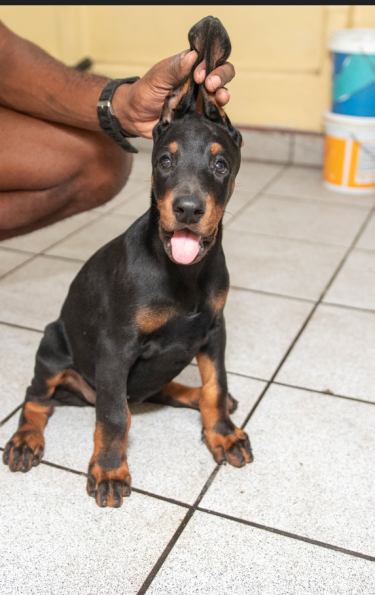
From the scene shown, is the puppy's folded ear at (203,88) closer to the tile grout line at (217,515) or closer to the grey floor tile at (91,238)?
the tile grout line at (217,515)

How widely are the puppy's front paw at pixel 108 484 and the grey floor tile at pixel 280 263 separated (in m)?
1.35

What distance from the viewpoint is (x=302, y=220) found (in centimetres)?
360

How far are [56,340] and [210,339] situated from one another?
0.47 meters

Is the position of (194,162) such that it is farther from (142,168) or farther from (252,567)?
(142,168)

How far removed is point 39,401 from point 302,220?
7.11 feet

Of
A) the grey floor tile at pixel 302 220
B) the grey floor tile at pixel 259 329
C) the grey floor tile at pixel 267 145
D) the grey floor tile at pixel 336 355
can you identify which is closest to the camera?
the grey floor tile at pixel 336 355

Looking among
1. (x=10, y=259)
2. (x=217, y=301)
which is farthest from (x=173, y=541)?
(x=10, y=259)

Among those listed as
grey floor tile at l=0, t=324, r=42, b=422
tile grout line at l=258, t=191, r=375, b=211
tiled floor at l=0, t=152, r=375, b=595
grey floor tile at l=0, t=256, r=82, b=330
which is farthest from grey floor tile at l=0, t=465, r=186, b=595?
tile grout line at l=258, t=191, r=375, b=211

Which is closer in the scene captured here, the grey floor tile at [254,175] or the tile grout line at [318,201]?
the tile grout line at [318,201]

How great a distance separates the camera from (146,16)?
450 centimetres

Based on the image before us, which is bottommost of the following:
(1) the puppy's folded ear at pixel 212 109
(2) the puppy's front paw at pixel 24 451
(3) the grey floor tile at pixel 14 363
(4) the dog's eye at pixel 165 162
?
(3) the grey floor tile at pixel 14 363

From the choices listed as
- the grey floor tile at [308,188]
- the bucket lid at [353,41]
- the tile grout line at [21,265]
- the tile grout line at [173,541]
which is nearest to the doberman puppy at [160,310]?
the tile grout line at [173,541]

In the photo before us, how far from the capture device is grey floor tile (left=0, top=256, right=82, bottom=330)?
2.55 metres

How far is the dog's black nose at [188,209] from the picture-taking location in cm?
133
